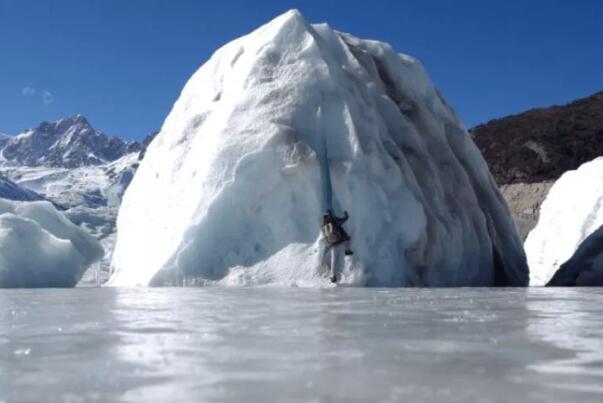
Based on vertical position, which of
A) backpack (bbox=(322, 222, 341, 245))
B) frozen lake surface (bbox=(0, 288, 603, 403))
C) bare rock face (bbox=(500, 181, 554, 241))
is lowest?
frozen lake surface (bbox=(0, 288, 603, 403))

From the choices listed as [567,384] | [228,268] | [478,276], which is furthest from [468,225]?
[567,384]

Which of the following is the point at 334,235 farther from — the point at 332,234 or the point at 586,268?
the point at 586,268

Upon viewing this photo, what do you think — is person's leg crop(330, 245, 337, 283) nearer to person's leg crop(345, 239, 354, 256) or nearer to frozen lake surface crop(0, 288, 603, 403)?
person's leg crop(345, 239, 354, 256)

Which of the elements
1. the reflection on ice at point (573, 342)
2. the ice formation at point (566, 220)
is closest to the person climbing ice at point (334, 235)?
the reflection on ice at point (573, 342)

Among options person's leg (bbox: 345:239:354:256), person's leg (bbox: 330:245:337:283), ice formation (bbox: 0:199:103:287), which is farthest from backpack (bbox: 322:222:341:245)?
ice formation (bbox: 0:199:103:287)

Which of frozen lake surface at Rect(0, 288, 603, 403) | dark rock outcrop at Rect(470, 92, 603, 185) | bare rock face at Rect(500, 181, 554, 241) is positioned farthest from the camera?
dark rock outcrop at Rect(470, 92, 603, 185)

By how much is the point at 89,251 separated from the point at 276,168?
309 inches

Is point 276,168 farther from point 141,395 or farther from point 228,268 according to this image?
point 141,395

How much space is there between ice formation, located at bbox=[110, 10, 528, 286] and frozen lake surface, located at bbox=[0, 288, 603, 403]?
6.23m

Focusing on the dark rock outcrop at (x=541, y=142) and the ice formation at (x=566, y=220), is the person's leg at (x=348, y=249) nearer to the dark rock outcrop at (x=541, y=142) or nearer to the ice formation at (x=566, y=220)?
the ice formation at (x=566, y=220)

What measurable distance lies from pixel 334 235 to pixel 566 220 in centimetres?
1643

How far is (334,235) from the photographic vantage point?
10.1 metres

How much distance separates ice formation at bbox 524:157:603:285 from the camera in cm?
2300

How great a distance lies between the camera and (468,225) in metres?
13.3
